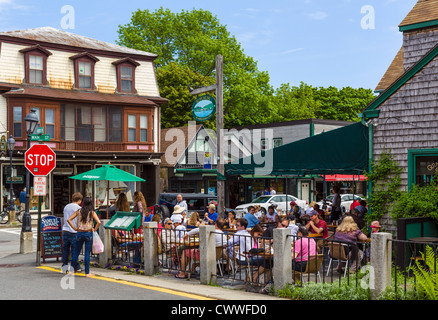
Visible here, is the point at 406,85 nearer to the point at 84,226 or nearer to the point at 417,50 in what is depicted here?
the point at 417,50

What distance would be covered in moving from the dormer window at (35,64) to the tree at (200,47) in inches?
621

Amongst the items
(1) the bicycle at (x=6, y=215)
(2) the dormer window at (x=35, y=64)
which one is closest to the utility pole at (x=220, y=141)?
(1) the bicycle at (x=6, y=215)

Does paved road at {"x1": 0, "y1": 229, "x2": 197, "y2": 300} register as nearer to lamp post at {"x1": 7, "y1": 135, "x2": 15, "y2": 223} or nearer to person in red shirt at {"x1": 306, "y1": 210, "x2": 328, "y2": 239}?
person in red shirt at {"x1": 306, "y1": 210, "x2": 328, "y2": 239}

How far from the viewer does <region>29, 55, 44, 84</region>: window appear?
3331 centimetres

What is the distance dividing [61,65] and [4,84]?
395 centimetres

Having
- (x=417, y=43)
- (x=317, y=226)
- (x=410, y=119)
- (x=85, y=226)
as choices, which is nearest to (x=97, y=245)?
(x=85, y=226)

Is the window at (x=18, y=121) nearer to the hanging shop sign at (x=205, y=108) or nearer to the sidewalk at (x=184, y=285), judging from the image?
the hanging shop sign at (x=205, y=108)

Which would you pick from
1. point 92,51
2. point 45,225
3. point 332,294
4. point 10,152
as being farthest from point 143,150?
point 332,294

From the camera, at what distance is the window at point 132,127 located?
→ 36625mm

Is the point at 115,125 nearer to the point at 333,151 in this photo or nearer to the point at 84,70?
the point at 84,70

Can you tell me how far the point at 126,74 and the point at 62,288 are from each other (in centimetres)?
2825

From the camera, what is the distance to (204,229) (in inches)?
426

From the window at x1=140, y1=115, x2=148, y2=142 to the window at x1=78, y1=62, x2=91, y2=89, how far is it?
4.20 metres

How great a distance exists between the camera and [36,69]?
110 ft
